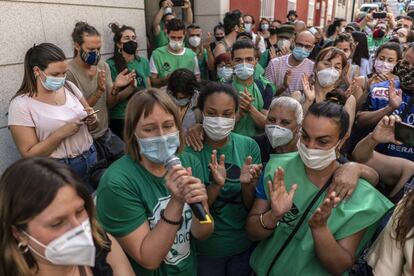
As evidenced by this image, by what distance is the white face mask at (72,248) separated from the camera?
1330 millimetres

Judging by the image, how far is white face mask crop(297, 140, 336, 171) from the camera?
199 cm

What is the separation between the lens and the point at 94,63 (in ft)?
11.6

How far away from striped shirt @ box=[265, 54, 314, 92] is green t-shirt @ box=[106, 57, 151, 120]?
166cm

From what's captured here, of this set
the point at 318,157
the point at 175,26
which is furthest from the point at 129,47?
the point at 318,157

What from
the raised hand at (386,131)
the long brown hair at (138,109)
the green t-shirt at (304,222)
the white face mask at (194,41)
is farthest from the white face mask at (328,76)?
the white face mask at (194,41)

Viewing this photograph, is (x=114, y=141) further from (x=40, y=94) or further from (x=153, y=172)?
(x=153, y=172)

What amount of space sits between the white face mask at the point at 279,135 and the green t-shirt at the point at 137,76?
2065 millimetres

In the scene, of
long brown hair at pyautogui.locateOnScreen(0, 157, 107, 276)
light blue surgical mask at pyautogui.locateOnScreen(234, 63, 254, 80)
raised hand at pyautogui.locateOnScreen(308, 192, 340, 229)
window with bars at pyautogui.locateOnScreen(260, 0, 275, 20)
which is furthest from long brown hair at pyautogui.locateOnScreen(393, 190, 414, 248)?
window with bars at pyautogui.locateOnScreen(260, 0, 275, 20)

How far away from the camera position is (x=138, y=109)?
6.00 feet

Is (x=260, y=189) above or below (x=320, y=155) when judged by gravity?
below

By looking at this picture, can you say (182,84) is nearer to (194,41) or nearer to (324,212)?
(324,212)

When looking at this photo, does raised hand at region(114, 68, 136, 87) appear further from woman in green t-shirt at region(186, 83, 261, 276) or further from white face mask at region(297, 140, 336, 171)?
white face mask at region(297, 140, 336, 171)

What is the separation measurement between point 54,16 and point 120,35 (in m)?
0.89

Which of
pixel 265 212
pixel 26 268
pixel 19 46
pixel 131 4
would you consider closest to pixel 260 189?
pixel 265 212
